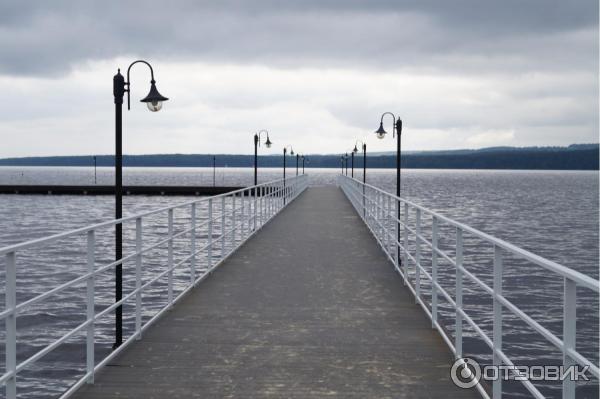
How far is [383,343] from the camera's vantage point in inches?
245

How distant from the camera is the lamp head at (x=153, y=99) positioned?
8.71 metres

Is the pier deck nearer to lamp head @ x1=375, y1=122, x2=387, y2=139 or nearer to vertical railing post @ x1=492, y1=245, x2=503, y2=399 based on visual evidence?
vertical railing post @ x1=492, y1=245, x2=503, y2=399

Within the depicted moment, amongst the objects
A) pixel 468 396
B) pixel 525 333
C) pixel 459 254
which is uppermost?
pixel 459 254

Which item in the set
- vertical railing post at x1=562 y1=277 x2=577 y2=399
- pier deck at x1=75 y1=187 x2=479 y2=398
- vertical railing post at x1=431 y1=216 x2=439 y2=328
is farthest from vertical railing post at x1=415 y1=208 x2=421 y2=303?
vertical railing post at x1=562 y1=277 x2=577 y2=399

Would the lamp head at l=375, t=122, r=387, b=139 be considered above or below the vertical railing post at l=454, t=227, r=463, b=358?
above

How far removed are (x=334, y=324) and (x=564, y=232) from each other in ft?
130

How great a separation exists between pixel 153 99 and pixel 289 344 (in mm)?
4283

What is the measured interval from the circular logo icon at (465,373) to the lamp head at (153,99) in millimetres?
5417

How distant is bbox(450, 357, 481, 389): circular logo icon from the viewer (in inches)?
200

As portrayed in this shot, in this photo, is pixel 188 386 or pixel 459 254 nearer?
pixel 188 386

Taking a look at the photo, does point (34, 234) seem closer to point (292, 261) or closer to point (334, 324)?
point (292, 261)

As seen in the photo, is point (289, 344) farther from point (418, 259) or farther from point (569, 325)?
point (569, 325)

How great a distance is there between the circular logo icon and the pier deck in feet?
0.27

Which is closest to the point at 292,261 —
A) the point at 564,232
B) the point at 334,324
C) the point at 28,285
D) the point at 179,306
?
the point at 179,306
